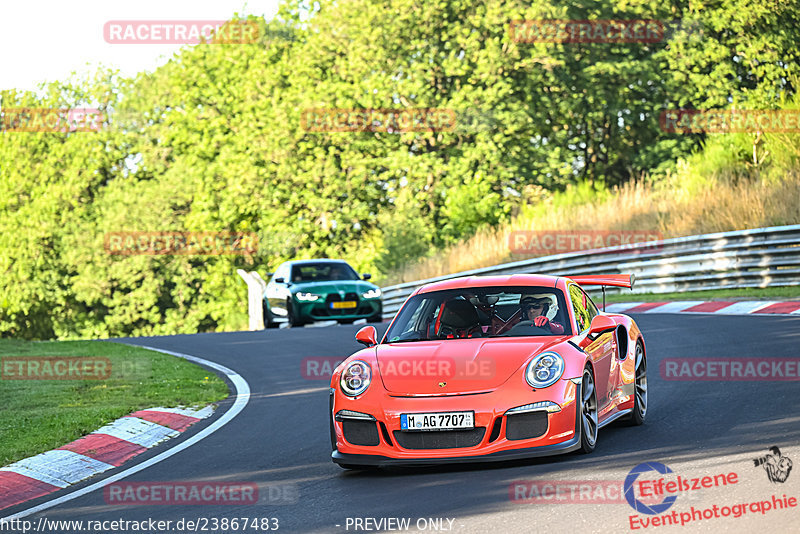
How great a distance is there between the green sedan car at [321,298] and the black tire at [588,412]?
16.3 m

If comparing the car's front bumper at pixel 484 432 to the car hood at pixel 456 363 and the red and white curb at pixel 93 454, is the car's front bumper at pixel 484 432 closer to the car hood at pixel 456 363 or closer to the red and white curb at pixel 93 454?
the car hood at pixel 456 363

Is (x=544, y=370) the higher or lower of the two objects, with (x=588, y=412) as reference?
higher

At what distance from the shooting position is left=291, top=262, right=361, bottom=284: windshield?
2534 centimetres

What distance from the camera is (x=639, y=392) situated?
951 centimetres

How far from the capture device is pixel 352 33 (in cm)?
4566

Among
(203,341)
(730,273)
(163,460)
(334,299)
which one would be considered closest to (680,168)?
(730,273)

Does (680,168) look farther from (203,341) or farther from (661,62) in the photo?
(203,341)

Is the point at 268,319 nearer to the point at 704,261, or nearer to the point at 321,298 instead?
the point at 321,298

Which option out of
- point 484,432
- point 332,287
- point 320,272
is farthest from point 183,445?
point 320,272

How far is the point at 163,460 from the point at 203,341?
12854 mm

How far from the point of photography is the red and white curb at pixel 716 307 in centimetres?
1827

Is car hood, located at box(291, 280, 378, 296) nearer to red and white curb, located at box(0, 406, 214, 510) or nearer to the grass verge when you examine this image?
the grass verge

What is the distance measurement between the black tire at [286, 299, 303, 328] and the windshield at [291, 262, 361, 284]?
2.17 feet

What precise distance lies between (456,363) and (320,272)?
18.0 meters
